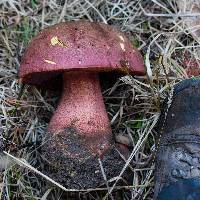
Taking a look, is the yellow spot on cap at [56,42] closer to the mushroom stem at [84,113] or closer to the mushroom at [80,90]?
the mushroom at [80,90]

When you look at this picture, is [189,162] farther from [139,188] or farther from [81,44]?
[81,44]

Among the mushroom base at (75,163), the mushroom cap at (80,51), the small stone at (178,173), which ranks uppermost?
the mushroom cap at (80,51)

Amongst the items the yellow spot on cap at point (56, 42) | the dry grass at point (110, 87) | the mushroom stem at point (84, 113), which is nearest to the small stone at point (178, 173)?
the dry grass at point (110, 87)

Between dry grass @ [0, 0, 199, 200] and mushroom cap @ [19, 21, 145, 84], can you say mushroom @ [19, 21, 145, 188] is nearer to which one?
mushroom cap @ [19, 21, 145, 84]

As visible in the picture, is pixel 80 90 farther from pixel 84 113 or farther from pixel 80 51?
pixel 80 51

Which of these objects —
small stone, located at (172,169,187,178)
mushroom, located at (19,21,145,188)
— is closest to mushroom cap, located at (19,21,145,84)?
mushroom, located at (19,21,145,188)

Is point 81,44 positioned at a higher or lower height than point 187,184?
higher

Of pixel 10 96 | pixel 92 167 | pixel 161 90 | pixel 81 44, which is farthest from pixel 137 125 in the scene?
pixel 10 96
